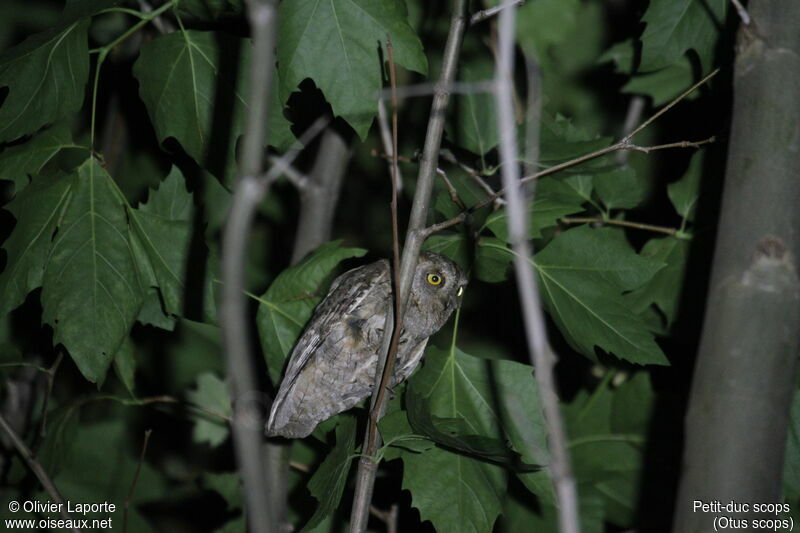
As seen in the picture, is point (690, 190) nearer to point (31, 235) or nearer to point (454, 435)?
point (454, 435)

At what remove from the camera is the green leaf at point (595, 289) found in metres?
1.82

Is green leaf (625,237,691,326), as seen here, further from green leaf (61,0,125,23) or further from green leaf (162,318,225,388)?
green leaf (162,318,225,388)

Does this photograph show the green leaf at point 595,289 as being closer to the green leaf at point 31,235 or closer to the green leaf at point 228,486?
the green leaf at point 31,235

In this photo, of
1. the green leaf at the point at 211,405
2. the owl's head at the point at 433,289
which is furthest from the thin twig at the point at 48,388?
the owl's head at the point at 433,289

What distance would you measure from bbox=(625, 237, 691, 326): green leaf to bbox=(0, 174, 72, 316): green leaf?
1845mm

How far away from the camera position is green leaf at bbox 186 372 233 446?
3.01m

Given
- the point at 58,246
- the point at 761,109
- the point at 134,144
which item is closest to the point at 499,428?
the point at 761,109

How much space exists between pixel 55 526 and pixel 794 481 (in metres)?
2.50

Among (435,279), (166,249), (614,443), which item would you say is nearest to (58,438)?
(166,249)

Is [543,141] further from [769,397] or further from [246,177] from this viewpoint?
[246,177]

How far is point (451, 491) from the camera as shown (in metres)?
1.76

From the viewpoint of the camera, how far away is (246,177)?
2.28 ft

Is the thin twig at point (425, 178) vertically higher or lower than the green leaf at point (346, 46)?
lower

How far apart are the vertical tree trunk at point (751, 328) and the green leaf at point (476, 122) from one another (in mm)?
1056
